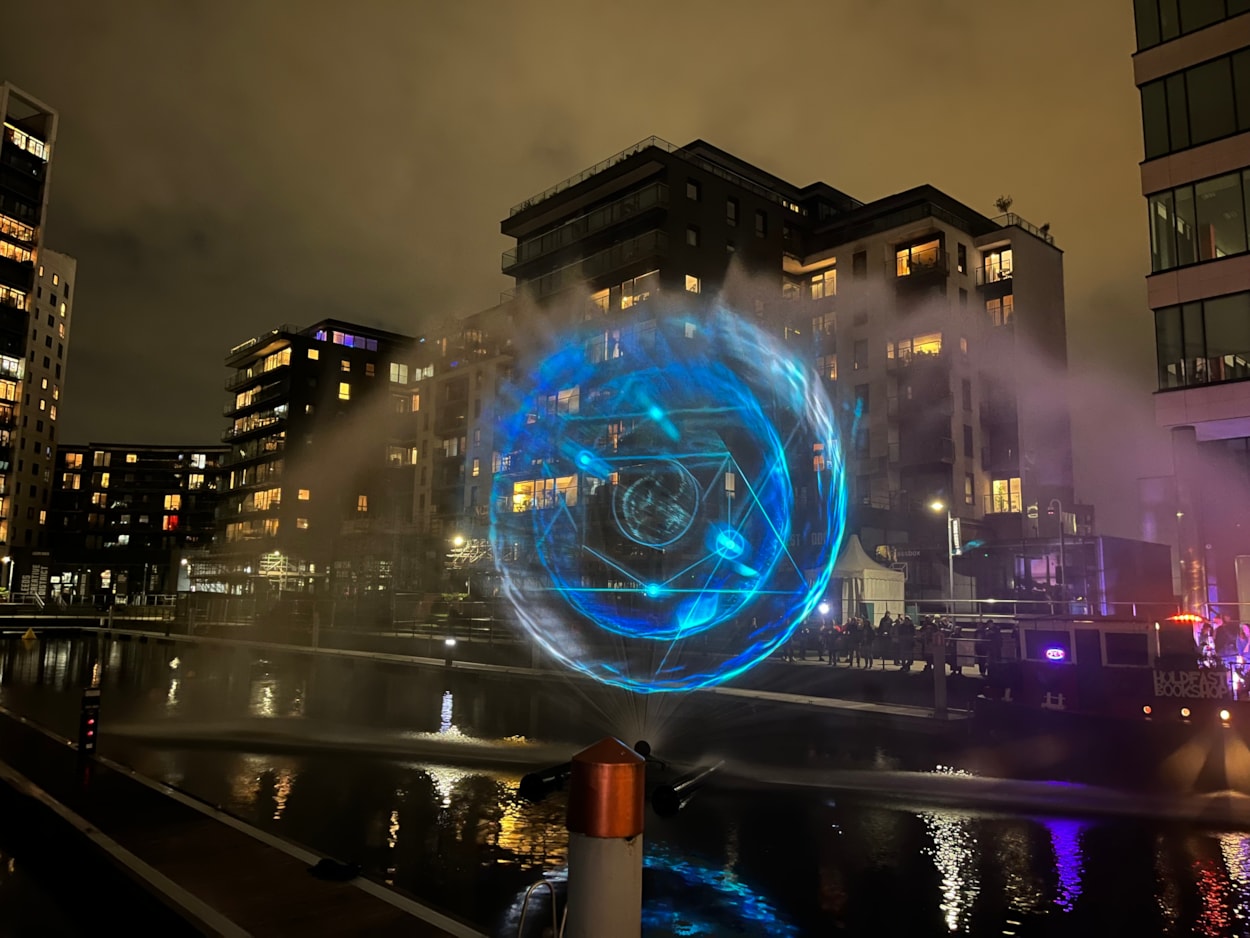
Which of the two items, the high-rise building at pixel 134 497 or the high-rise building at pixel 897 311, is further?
the high-rise building at pixel 134 497

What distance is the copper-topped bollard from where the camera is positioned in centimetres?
424

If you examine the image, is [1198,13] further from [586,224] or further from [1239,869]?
[586,224]

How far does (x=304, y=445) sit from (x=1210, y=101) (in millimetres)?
99255

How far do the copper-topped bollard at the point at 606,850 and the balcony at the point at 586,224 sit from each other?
2326 inches

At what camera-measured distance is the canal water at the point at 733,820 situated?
26.2 ft

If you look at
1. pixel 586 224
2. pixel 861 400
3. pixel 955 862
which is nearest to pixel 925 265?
pixel 861 400

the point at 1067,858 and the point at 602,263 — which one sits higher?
the point at 602,263

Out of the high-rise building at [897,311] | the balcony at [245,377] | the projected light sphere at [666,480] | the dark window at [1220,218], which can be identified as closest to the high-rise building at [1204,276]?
the dark window at [1220,218]

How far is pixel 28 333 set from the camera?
102 m

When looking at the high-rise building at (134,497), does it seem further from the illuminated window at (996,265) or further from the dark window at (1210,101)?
the dark window at (1210,101)

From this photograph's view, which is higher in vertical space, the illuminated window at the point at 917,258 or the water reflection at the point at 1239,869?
the illuminated window at the point at 917,258

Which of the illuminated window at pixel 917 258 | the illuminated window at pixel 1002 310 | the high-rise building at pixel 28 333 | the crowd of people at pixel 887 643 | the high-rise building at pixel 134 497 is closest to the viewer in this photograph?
the crowd of people at pixel 887 643

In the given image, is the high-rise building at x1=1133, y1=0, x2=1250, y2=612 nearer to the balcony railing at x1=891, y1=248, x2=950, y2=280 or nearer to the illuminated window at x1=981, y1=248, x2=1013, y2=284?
the balcony railing at x1=891, y1=248, x2=950, y2=280

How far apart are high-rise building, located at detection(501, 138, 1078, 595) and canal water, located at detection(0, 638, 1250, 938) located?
3923 cm
